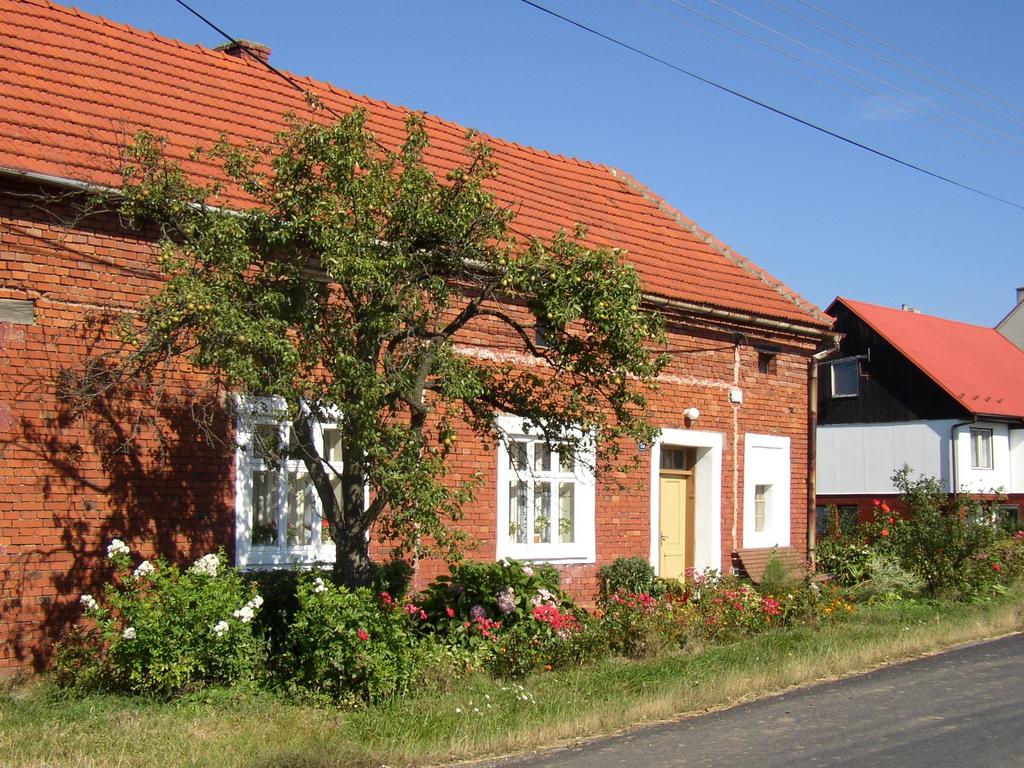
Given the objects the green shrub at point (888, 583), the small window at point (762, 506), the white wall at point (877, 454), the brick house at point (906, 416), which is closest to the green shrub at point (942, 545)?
the green shrub at point (888, 583)

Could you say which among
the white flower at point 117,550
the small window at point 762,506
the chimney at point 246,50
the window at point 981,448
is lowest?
the white flower at point 117,550

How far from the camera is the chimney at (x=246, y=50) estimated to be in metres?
15.2

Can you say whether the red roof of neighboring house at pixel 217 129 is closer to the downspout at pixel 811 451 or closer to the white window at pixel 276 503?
the downspout at pixel 811 451

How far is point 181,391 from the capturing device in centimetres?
1105

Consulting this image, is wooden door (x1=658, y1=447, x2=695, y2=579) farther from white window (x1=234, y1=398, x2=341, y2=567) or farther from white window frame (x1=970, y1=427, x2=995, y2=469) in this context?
white window frame (x1=970, y1=427, x2=995, y2=469)

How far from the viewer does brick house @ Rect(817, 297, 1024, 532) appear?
31.9m

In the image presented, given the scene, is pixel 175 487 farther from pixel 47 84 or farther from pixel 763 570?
pixel 763 570

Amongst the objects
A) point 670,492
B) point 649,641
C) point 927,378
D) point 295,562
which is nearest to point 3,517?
point 295,562

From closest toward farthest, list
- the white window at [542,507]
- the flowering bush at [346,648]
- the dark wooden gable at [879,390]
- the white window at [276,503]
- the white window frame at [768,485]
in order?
1. the flowering bush at [346,648]
2. the white window at [276,503]
3. the white window at [542,507]
4. the white window frame at [768,485]
5. the dark wooden gable at [879,390]

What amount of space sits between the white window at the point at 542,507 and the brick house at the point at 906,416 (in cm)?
1819

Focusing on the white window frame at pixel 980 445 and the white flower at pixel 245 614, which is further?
the white window frame at pixel 980 445

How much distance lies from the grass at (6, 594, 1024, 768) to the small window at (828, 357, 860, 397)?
77.6 feet

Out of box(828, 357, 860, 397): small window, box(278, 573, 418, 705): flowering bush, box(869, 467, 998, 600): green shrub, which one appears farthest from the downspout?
box(828, 357, 860, 397): small window

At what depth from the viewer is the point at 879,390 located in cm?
3362
